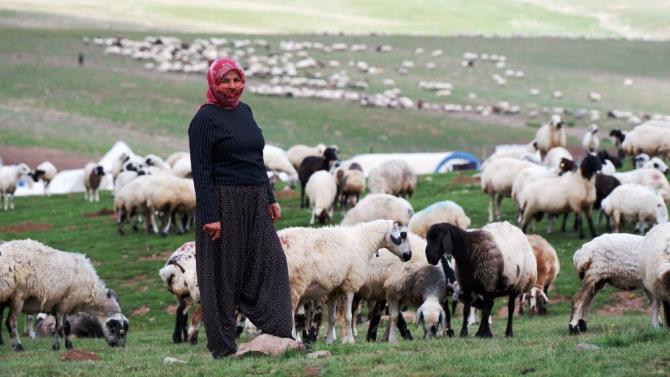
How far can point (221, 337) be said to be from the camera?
11.2 metres

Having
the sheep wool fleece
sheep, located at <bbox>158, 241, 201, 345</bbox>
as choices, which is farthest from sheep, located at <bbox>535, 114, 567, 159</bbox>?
the sheep wool fleece

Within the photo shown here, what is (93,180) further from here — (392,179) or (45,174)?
(392,179)

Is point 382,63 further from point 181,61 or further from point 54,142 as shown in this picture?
point 54,142

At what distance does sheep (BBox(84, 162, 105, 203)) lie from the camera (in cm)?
3625

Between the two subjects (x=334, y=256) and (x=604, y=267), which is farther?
(x=604, y=267)

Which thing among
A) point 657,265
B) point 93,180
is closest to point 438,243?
point 657,265

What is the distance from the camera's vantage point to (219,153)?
11.0 metres

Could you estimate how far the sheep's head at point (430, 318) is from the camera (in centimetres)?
1394

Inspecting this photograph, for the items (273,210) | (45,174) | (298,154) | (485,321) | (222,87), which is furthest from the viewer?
(45,174)

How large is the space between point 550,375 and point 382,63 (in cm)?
7441

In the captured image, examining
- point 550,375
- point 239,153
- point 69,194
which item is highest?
point 239,153

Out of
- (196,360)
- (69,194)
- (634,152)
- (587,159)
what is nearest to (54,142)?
(69,194)

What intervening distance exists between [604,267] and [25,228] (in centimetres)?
2035

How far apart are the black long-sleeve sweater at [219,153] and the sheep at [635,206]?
42.3 ft
